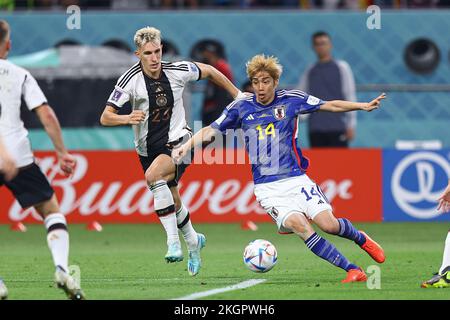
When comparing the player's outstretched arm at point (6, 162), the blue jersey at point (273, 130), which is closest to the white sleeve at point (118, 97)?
the blue jersey at point (273, 130)

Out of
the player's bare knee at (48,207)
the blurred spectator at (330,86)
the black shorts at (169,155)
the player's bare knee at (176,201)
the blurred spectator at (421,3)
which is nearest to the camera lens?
the player's bare knee at (48,207)

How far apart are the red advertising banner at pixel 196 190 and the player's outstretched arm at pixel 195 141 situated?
6741mm

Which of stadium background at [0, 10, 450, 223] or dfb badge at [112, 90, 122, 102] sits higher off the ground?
dfb badge at [112, 90, 122, 102]

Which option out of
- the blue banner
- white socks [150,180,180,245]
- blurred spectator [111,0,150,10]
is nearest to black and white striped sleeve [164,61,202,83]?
white socks [150,180,180,245]

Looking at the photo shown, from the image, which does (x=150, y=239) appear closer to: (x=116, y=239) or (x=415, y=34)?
(x=116, y=239)

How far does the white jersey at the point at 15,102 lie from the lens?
8.88m

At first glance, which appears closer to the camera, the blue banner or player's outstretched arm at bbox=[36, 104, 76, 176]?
player's outstretched arm at bbox=[36, 104, 76, 176]

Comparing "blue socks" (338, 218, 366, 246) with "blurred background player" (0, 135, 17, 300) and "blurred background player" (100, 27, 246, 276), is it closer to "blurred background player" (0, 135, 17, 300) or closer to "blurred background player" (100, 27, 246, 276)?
"blurred background player" (100, 27, 246, 276)

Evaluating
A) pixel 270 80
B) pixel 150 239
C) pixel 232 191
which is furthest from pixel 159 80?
pixel 232 191

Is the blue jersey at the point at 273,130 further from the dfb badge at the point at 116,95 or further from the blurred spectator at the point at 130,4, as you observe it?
the blurred spectator at the point at 130,4

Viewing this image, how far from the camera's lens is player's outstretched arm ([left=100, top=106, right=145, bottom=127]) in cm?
1037

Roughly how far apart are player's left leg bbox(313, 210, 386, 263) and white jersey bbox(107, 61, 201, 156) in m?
1.95

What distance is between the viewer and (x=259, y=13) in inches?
877

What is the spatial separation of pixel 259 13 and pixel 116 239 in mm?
7902
